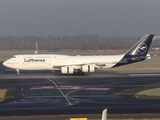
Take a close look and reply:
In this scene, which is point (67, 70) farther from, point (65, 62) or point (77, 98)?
point (77, 98)

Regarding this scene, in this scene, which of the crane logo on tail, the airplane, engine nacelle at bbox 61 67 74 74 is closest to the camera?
engine nacelle at bbox 61 67 74 74

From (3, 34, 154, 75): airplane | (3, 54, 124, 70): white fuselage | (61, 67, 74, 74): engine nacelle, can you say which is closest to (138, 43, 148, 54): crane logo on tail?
(3, 34, 154, 75): airplane

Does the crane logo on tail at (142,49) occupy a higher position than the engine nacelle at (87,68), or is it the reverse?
the crane logo on tail at (142,49)

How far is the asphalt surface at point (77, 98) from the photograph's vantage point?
87.7ft

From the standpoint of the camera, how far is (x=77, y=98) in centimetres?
3272

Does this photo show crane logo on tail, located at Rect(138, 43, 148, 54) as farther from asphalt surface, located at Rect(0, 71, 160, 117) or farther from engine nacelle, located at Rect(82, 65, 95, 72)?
asphalt surface, located at Rect(0, 71, 160, 117)

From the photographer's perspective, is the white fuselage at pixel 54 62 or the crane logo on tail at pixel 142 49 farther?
the crane logo on tail at pixel 142 49

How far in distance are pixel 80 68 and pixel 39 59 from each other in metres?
6.16

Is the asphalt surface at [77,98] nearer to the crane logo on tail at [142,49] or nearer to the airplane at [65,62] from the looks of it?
the airplane at [65,62]

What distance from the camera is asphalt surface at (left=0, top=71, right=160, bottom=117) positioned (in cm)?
2672

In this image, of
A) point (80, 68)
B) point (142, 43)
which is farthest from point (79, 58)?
point (142, 43)

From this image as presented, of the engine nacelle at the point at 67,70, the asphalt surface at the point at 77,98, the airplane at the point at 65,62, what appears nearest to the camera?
the asphalt surface at the point at 77,98

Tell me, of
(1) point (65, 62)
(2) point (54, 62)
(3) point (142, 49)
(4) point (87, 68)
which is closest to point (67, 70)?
(1) point (65, 62)

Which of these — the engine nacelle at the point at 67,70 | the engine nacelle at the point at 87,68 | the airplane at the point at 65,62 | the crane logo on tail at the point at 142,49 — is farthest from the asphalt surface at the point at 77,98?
the crane logo on tail at the point at 142,49
